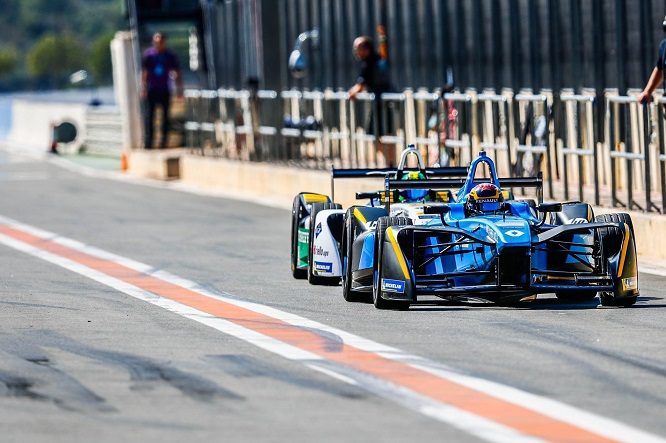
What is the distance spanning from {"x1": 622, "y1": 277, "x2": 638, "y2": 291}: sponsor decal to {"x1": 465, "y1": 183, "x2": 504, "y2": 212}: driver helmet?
1.07 m

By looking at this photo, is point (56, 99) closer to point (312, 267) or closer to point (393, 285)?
point (312, 267)

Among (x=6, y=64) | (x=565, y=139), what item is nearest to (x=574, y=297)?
(x=565, y=139)

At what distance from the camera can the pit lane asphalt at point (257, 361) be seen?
7.95 meters

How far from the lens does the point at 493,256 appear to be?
12062mm

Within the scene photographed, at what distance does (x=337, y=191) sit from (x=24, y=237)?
484 centimetres

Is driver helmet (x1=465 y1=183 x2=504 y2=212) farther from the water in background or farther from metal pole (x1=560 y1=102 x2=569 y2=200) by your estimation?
the water in background

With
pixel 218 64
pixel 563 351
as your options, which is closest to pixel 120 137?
pixel 218 64

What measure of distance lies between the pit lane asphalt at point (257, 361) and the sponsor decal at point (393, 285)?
17 centimetres

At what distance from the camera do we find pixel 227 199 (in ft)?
85.7

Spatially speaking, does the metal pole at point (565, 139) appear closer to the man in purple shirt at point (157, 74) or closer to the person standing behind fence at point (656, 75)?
the person standing behind fence at point (656, 75)

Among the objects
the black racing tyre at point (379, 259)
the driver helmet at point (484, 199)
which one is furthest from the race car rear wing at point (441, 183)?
the black racing tyre at point (379, 259)

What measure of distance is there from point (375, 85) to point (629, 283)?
11.7 meters

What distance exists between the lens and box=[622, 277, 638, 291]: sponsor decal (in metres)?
12.2

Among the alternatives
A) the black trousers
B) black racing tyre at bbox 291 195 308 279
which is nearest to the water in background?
the black trousers
